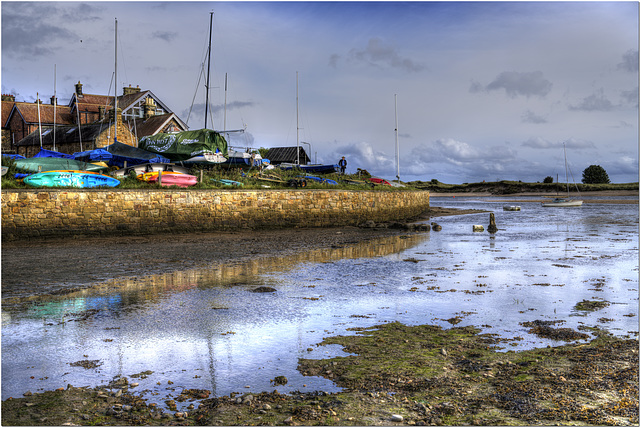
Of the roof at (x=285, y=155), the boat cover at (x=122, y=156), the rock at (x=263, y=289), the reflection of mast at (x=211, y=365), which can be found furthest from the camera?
the roof at (x=285, y=155)

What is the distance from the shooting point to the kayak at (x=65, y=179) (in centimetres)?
2162

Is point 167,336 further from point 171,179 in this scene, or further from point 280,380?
point 171,179

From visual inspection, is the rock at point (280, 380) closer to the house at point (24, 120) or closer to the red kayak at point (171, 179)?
the red kayak at point (171, 179)

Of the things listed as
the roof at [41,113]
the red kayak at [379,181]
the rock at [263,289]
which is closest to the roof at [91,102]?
the roof at [41,113]

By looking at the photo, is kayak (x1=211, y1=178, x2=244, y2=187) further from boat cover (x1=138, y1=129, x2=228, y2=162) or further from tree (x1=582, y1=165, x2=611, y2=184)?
tree (x1=582, y1=165, x2=611, y2=184)

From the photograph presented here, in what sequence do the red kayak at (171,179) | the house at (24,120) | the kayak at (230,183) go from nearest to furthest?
the red kayak at (171,179) → the kayak at (230,183) → the house at (24,120)

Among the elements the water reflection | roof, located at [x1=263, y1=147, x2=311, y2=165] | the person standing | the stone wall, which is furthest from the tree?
the water reflection

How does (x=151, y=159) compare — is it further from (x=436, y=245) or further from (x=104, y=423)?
(x=104, y=423)

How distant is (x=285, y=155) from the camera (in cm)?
5547

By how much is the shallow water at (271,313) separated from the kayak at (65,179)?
11.4 metres

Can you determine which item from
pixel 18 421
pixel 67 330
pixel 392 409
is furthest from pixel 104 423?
pixel 67 330

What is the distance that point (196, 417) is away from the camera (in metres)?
4.68

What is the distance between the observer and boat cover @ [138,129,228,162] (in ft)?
104

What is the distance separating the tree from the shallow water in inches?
3331
